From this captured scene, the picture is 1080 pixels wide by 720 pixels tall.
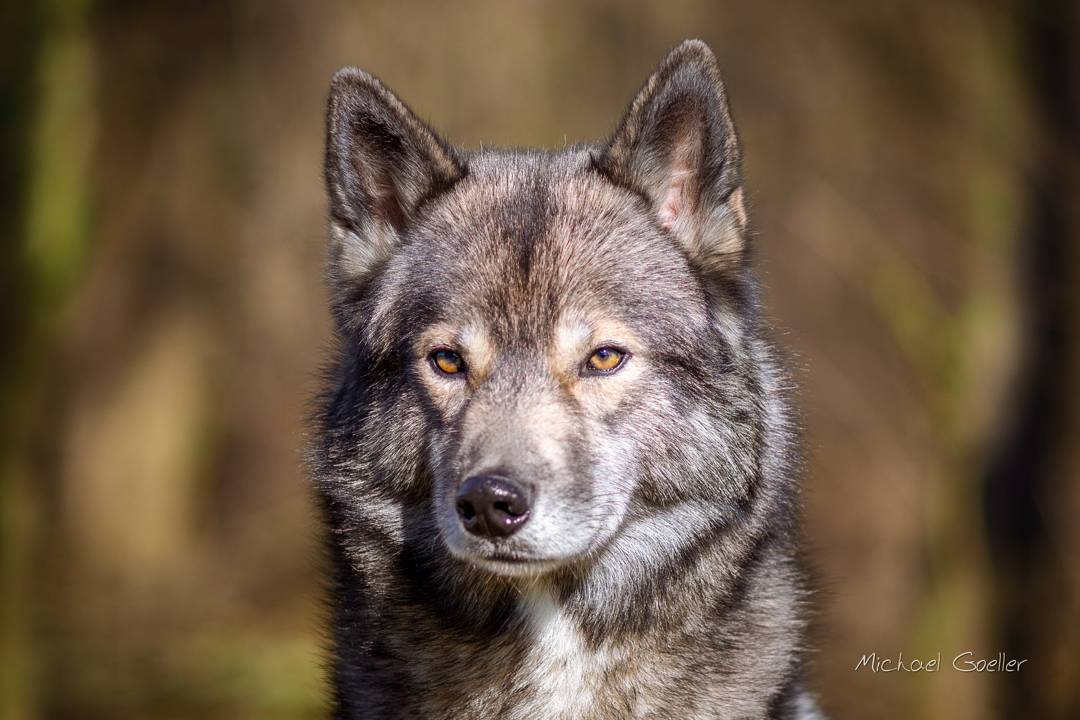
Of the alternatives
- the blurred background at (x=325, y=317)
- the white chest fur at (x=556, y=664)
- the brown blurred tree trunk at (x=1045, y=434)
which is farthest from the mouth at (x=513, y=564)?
the brown blurred tree trunk at (x=1045, y=434)

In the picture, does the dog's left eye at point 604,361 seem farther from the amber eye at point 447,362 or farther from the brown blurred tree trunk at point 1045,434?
the brown blurred tree trunk at point 1045,434

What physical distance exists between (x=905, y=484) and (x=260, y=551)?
547 cm

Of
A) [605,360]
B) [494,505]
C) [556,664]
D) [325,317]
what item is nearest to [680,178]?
[605,360]

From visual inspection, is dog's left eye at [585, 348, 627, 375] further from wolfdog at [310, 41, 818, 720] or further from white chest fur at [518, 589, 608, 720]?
white chest fur at [518, 589, 608, 720]

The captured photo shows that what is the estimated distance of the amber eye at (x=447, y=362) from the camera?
3.81 m

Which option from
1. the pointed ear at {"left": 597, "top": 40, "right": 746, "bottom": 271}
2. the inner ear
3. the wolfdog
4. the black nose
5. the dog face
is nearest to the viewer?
the black nose

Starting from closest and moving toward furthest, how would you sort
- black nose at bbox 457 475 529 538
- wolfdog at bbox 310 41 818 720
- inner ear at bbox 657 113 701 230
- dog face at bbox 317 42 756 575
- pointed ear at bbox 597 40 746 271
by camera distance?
black nose at bbox 457 475 529 538
dog face at bbox 317 42 756 575
wolfdog at bbox 310 41 818 720
pointed ear at bbox 597 40 746 271
inner ear at bbox 657 113 701 230

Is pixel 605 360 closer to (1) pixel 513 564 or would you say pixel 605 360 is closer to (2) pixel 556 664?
(1) pixel 513 564

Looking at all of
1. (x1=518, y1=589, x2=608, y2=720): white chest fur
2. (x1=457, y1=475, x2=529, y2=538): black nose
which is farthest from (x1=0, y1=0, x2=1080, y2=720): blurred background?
(x1=457, y1=475, x2=529, y2=538): black nose

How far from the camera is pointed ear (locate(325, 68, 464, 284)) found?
4.09 metres

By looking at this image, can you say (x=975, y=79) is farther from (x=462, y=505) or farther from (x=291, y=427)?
(x=462, y=505)

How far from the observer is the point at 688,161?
4.07 meters

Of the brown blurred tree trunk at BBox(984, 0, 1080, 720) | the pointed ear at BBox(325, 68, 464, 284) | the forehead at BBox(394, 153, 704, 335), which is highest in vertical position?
the pointed ear at BBox(325, 68, 464, 284)

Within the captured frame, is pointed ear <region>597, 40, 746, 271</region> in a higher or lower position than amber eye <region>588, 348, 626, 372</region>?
higher
